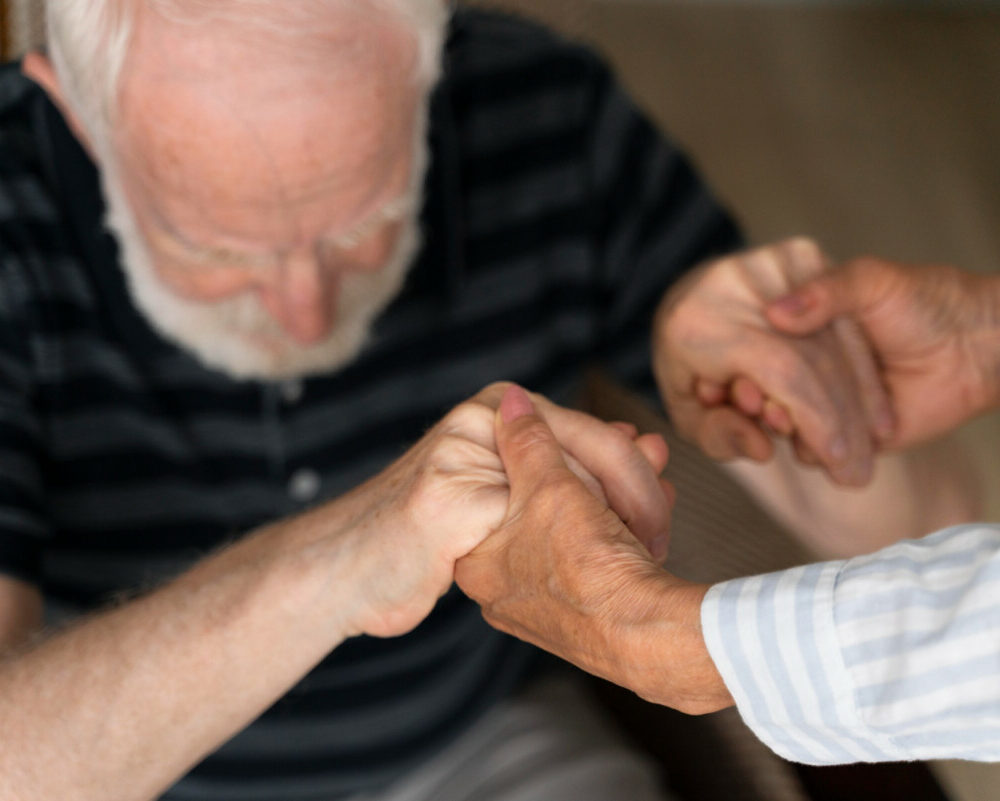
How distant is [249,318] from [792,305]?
0.54 m

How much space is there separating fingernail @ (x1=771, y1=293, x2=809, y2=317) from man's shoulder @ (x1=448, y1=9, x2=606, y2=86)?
505 mm

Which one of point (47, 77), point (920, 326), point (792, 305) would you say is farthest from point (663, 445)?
point (47, 77)

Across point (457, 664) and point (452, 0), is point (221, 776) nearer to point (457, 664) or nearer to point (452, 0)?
point (457, 664)

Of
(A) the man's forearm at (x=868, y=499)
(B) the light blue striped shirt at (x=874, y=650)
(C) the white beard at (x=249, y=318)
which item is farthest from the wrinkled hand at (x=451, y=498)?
(A) the man's forearm at (x=868, y=499)

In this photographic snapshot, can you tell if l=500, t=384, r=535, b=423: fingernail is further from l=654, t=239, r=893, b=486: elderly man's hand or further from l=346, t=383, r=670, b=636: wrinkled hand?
l=654, t=239, r=893, b=486: elderly man's hand

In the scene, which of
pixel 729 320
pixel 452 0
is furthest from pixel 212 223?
pixel 729 320

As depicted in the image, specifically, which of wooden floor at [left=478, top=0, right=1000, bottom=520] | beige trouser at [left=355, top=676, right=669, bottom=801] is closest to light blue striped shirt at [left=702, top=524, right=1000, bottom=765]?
beige trouser at [left=355, top=676, right=669, bottom=801]

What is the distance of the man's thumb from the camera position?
27.9 inches

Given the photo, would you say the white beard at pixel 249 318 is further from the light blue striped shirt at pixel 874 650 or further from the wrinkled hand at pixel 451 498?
the light blue striped shirt at pixel 874 650

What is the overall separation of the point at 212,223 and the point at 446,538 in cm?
38

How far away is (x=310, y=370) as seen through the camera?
1.10 meters

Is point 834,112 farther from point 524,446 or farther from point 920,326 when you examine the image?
point 524,446

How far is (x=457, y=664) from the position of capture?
1.23m

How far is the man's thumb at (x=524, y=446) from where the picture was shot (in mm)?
708
